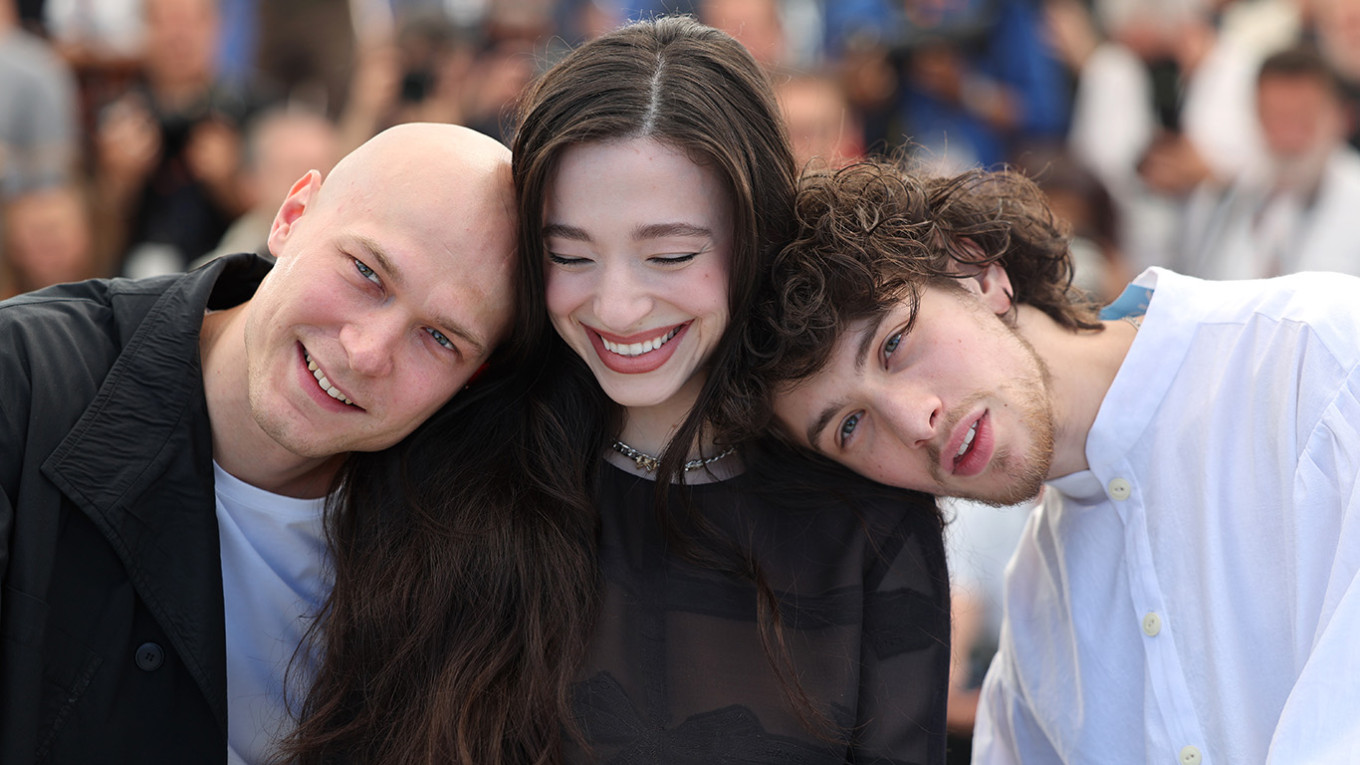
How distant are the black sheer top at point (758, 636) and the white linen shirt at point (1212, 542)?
34cm

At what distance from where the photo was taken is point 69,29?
528 centimetres

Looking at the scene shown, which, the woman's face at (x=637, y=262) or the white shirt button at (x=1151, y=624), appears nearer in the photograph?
the woman's face at (x=637, y=262)

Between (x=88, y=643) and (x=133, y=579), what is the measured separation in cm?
13

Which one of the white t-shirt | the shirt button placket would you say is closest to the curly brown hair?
the shirt button placket

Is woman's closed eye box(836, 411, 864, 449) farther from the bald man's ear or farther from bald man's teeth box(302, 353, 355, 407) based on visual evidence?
the bald man's ear

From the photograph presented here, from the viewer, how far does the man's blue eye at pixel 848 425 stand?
89.8 inches

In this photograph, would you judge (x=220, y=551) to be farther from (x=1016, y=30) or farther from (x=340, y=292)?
(x=1016, y=30)

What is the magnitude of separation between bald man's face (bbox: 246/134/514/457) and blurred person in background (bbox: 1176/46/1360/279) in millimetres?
3622

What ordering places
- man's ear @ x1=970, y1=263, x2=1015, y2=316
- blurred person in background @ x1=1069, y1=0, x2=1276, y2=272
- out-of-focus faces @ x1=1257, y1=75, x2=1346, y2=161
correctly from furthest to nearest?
1. blurred person in background @ x1=1069, y1=0, x2=1276, y2=272
2. out-of-focus faces @ x1=1257, y1=75, x2=1346, y2=161
3. man's ear @ x1=970, y1=263, x2=1015, y2=316

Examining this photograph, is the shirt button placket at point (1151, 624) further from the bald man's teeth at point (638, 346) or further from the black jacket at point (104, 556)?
the black jacket at point (104, 556)

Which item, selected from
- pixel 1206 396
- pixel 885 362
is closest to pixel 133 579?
pixel 885 362

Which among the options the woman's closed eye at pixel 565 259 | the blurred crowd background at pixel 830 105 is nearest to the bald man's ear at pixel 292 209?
the woman's closed eye at pixel 565 259

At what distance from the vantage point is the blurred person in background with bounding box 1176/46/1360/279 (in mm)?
4723

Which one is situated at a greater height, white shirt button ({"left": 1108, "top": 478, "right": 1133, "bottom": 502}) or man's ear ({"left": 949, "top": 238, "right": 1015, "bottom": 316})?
man's ear ({"left": 949, "top": 238, "right": 1015, "bottom": 316})
